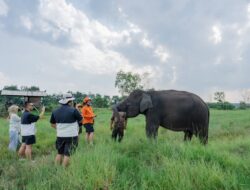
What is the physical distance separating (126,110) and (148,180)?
15.9 ft

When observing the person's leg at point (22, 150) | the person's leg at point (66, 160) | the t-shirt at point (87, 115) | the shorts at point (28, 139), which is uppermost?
the t-shirt at point (87, 115)

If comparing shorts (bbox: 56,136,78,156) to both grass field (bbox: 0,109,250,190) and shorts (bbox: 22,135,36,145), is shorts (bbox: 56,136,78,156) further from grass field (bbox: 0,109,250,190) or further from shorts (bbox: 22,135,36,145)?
shorts (bbox: 22,135,36,145)

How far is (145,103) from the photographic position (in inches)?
365

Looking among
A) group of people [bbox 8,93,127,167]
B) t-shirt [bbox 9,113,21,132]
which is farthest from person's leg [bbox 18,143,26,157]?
t-shirt [bbox 9,113,21,132]

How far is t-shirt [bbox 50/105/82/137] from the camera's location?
264 inches

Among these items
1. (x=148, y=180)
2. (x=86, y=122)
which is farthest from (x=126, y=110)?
(x=148, y=180)

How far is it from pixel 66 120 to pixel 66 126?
0.46 ft

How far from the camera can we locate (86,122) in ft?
33.8

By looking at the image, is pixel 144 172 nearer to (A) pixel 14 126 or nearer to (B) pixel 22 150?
(B) pixel 22 150

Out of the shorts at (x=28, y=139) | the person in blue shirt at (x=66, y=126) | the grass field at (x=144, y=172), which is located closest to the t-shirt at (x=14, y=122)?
the shorts at (x=28, y=139)

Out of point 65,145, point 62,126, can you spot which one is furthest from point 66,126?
point 65,145

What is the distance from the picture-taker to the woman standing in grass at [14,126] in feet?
30.5

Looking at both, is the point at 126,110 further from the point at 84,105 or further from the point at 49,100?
the point at 49,100

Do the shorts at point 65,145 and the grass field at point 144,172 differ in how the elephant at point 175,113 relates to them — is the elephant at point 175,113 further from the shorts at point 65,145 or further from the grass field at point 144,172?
the shorts at point 65,145
